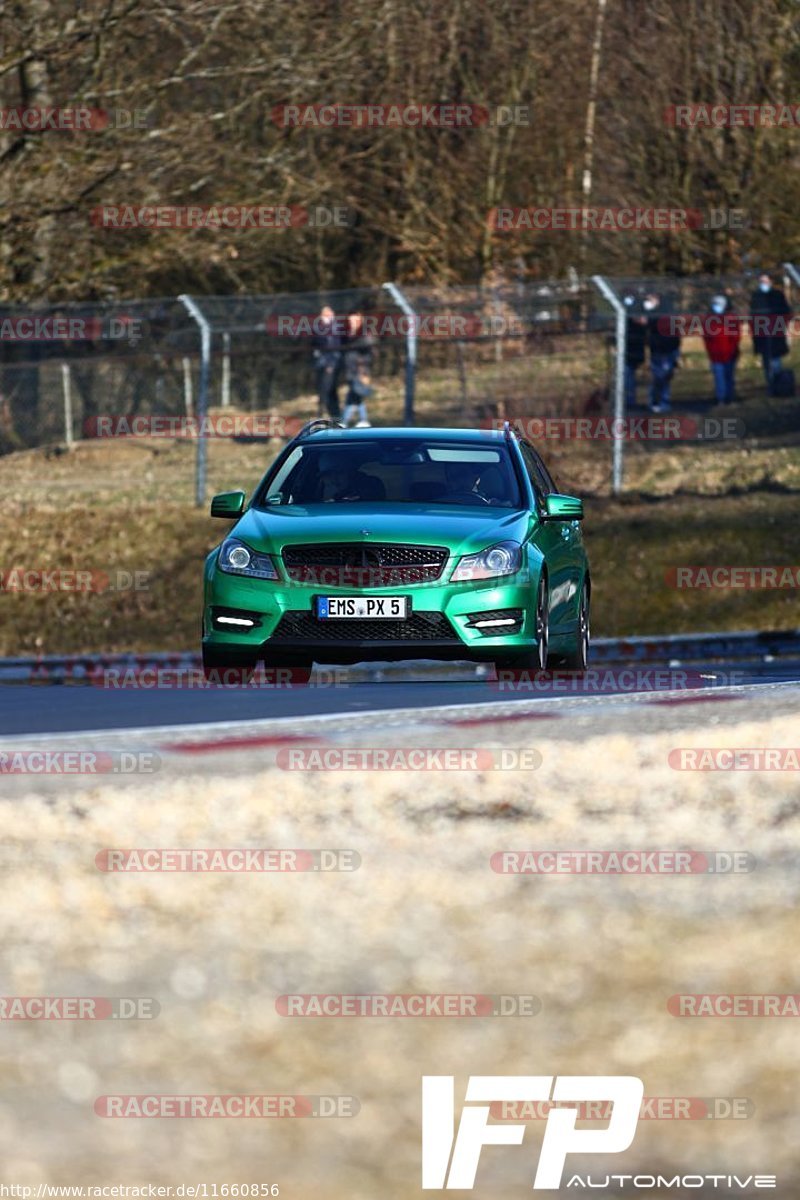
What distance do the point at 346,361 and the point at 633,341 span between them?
3.54 m

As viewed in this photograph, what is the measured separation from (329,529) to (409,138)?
28.1 m

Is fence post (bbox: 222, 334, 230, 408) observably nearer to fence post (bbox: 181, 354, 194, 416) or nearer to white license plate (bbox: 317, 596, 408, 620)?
fence post (bbox: 181, 354, 194, 416)

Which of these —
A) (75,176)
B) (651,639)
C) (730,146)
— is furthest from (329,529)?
(730,146)

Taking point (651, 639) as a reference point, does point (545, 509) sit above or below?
above

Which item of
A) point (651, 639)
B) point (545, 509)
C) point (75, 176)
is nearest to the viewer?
point (545, 509)

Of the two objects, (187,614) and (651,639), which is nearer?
(651,639)

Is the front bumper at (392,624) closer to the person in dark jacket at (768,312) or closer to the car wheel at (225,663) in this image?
the car wheel at (225,663)

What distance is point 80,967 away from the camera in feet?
31.3

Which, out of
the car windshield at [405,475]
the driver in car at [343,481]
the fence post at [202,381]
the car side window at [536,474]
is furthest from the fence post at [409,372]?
the driver in car at [343,481]

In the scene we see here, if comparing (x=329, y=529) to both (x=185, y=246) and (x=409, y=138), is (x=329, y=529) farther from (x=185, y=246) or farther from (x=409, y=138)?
(x=409, y=138)

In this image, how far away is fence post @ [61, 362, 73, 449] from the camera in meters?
28.7

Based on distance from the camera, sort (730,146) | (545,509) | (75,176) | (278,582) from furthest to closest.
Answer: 1. (730,146)
2. (75,176)
3. (545,509)
4. (278,582)

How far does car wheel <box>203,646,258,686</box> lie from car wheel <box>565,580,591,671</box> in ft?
7.51

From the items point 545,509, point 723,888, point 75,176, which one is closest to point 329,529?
point 545,509
